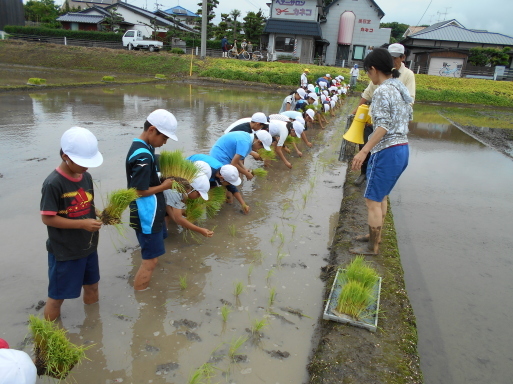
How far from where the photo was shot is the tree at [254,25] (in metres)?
30.7

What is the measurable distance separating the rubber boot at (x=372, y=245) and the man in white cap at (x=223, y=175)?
4.79ft

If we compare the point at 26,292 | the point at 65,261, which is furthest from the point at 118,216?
the point at 26,292

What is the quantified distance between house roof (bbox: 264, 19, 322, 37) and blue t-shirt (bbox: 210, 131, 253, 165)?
27.2 metres

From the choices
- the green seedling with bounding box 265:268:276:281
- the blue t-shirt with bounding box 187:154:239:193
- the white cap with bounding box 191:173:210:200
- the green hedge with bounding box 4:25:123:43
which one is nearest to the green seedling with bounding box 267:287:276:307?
the green seedling with bounding box 265:268:276:281

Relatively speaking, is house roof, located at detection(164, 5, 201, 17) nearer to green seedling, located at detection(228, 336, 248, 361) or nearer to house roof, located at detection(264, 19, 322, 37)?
house roof, located at detection(264, 19, 322, 37)

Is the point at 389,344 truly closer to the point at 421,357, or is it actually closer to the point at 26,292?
the point at 421,357

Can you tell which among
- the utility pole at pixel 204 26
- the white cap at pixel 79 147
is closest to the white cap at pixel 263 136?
the white cap at pixel 79 147

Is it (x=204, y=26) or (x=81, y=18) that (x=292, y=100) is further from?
(x=81, y=18)

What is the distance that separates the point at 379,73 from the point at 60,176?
101 inches

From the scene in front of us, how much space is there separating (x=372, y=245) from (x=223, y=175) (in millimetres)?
1716

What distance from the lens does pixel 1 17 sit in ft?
104

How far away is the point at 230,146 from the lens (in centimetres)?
458

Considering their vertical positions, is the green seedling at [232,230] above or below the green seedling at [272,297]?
above

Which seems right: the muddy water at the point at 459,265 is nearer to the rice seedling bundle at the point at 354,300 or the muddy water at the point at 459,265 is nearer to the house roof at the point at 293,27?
the rice seedling bundle at the point at 354,300
